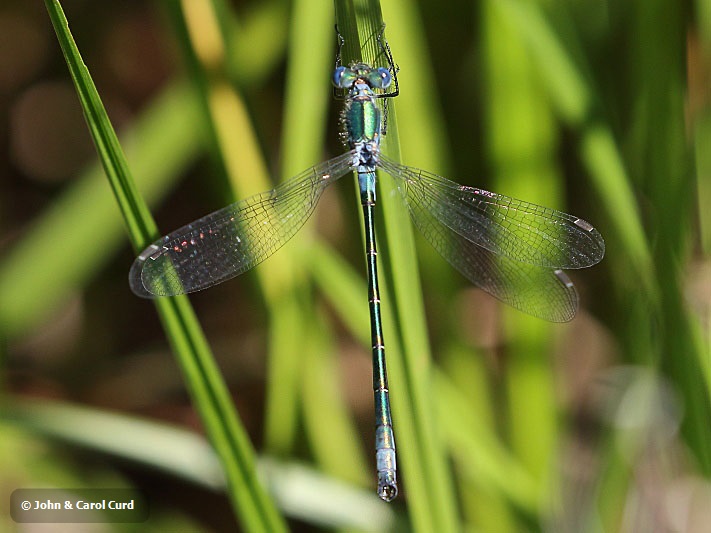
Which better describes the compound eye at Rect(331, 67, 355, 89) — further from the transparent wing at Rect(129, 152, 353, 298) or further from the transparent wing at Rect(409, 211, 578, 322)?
the transparent wing at Rect(409, 211, 578, 322)

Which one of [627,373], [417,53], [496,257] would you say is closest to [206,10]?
[417,53]

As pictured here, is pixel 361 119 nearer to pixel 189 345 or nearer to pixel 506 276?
pixel 506 276

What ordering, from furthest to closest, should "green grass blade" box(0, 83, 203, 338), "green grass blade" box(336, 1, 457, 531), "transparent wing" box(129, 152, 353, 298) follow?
"green grass blade" box(0, 83, 203, 338) → "transparent wing" box(129, 152, 353, 298) → "green grass blade" box(336, 1, 457, 531)

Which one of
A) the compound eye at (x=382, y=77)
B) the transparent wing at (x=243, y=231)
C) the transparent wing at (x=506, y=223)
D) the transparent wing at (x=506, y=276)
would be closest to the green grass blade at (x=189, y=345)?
the transparent wing at (x=243, y=231)

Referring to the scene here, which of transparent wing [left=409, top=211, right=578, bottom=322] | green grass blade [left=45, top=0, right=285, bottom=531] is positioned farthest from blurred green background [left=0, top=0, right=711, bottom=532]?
green grass blade [left=45, top=0, right=285, bottom=531]

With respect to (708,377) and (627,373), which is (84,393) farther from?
(708,377)

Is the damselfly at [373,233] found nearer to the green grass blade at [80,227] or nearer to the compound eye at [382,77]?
the compound eye at [382,77]
